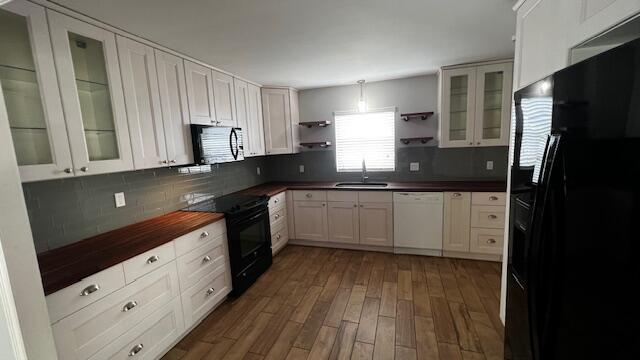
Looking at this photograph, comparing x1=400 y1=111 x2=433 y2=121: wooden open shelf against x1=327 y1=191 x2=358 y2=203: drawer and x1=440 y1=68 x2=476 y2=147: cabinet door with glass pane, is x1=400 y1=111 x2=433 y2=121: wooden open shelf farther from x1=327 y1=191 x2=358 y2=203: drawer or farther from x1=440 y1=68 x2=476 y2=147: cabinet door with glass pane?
x1=327 y1=191 x2=358 y2=203: drawer

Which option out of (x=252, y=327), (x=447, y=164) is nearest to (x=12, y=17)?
(x=252, y=327)

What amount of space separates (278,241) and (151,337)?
1933mm

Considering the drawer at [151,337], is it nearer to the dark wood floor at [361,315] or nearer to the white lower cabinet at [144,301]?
the white lower cabinet at [144,301]

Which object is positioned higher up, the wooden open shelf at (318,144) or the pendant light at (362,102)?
the pendant light at (362,102)

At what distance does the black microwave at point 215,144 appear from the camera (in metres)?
2.50

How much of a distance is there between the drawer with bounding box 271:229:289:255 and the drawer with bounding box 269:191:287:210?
391 millimetres

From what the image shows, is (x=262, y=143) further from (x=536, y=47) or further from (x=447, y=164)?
(x=536, y=47)

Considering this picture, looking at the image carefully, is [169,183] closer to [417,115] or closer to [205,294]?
[205,294]

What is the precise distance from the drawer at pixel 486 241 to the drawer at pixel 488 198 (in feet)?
1.08

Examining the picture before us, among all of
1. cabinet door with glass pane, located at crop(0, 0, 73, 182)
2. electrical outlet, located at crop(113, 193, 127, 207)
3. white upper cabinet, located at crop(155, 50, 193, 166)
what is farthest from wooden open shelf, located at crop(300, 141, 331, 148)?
cabinet door with glass pane, located at crop(0, 0, 73, 182)

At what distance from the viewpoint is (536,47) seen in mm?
1498

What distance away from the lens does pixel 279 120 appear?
386 centimetres

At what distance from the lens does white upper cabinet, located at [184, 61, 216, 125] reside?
2482mm

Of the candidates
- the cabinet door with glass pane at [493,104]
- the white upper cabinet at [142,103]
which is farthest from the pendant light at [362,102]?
the white upper cabinet at [142,103]
